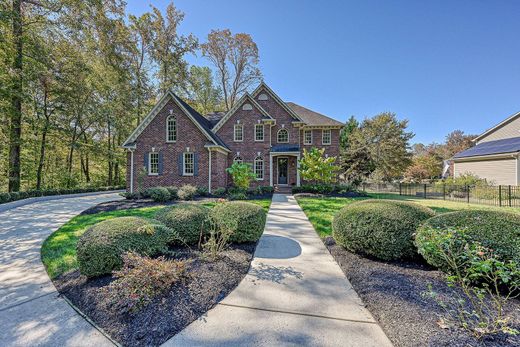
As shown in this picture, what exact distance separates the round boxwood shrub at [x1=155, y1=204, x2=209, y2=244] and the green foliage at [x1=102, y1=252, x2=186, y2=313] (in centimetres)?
139

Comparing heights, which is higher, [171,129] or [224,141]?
[171,129]

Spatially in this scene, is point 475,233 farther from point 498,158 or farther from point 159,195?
point 498,158

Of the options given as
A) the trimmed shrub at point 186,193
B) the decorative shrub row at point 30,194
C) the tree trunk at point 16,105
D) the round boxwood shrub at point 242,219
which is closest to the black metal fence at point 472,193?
the round boxwood shrub at point 242,219

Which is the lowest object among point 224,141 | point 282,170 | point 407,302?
point 407,302

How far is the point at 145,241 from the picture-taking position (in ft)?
11.4

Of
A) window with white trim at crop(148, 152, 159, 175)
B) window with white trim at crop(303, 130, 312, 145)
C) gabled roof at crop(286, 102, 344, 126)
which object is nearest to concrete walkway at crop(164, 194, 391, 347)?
window with white trim at crop(148, 152, 159, 175)

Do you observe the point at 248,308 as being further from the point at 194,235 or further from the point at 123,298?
the point at 194,235

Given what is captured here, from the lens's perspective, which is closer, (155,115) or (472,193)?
(472,193)

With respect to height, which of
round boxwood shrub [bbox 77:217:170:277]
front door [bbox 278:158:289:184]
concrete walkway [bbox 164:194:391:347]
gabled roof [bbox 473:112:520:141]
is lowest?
concrete walkway [bbox 164:194:391:347]

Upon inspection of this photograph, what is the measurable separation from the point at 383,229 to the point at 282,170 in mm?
14729

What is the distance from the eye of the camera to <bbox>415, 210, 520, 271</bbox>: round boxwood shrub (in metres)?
2.75

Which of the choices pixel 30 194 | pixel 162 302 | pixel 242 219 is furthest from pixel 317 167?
pixel 30 194

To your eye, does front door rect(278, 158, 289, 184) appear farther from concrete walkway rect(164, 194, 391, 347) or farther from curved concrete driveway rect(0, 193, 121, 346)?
curved concrete driveway rect(0, 193, 121, 346)

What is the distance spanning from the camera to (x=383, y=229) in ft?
12.4
